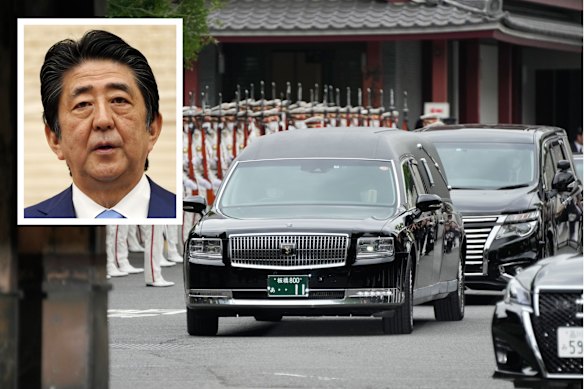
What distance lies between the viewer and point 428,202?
693 inches

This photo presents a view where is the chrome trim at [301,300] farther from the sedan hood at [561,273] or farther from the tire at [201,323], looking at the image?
the sedan hood at [561,273]

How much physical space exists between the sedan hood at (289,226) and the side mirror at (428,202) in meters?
0.78

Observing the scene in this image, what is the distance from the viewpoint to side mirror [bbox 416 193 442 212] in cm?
1761

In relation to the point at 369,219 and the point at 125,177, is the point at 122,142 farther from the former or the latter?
the point at 369,219

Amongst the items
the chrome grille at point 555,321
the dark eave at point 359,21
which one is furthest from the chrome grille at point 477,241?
the dark eave at point 359,21

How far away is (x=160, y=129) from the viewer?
9820mm

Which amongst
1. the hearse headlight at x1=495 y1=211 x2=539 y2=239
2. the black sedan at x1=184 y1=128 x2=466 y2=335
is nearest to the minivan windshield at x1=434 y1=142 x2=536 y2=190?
the hearse headlight at x1=495 y1=211 x2=539 y2=239

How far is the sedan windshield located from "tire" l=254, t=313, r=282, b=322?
0.87m

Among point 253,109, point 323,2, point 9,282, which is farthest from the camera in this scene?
point 323,2

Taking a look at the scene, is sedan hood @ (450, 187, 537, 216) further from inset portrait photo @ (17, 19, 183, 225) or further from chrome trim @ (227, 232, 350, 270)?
inset portrait photo @ (17, 19, 183, 225)

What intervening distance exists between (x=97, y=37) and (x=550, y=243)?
486 inches

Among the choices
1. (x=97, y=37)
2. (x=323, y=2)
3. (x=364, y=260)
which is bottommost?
(x=364, y=260)

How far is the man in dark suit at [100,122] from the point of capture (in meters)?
9.73

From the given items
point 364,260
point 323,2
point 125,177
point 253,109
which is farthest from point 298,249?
point 323,2
